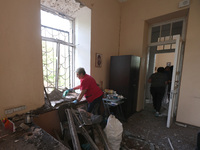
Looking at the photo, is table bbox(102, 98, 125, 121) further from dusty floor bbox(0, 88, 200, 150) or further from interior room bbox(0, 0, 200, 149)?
dusty floor bbox(0, 88, 200, 150)

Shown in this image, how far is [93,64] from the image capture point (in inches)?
97.5

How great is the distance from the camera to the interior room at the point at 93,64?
1220 millimetres

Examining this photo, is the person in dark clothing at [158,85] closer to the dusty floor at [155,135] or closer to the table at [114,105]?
the dusty floor at [155,135]

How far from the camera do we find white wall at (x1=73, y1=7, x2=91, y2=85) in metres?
2.32

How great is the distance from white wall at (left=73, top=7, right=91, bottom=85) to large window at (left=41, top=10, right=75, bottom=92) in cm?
15

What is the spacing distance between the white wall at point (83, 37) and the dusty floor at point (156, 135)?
5.61ft

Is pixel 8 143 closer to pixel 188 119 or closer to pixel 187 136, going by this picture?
pixel 187 136

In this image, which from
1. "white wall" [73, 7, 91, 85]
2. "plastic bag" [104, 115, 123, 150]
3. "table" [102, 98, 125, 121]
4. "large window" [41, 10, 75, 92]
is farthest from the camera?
"white wall" [73, 7, 91, 85]

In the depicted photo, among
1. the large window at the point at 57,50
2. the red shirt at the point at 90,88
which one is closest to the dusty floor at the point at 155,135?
the red shirt at the point at 90,88

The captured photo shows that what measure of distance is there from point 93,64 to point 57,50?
2.94ft

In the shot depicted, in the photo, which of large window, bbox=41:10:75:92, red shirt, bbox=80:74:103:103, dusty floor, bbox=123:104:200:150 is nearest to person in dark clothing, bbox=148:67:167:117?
dusty floor, bbox=123:104:200:150

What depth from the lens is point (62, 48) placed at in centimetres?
231

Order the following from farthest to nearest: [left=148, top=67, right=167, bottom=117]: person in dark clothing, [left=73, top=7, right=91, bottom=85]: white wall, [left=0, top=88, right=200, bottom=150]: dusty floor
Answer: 1. [left=148, top=67, right=167, bottom=117]: person in dark clothing
2. [left=73, top=7, right=91, bottom=85]: white wall
3. [left=0, top=88, right=200, bottom=150]: dusty floor

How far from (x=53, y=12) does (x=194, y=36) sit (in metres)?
3.24
